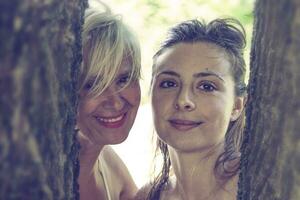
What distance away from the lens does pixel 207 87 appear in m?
2.65

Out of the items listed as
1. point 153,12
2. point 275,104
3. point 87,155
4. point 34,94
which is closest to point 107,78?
point 87,155

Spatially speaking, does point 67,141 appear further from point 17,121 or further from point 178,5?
point 178,5

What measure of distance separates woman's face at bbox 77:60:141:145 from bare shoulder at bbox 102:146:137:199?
72 cm

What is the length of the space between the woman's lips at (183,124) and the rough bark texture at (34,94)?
125 centimetres

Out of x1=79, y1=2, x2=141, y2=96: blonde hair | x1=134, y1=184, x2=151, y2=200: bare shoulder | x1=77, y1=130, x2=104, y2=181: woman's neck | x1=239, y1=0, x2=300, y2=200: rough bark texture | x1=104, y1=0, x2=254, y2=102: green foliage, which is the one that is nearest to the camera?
x1=239, y1=0, x2=300, y2=200: rough bark texture

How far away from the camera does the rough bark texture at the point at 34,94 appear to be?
1.05 m

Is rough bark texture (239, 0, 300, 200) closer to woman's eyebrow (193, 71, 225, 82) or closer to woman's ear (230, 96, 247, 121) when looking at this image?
woman's eyebrow (193, 71, 225, 82)

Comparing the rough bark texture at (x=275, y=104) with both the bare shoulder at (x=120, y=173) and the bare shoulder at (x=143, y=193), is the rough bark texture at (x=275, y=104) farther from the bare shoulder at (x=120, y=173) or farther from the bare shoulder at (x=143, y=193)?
the bare shoulder at (x=120, y=173)

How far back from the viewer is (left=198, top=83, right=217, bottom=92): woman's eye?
2.64 m

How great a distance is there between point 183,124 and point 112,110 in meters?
0.31

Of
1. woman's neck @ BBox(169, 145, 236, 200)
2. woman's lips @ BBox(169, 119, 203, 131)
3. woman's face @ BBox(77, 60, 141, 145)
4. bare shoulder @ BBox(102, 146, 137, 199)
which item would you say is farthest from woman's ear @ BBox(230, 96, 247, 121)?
bare shoulder @ BBox(102, 146, 137, 199)

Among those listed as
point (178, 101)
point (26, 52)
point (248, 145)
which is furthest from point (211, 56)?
point (26, 52)

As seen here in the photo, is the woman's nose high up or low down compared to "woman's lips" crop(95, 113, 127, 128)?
up

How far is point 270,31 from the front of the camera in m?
1.35
